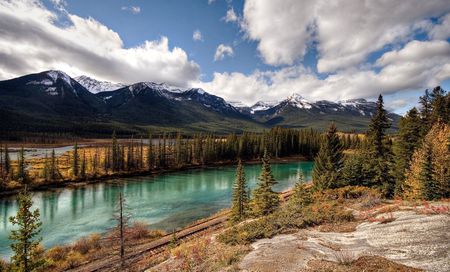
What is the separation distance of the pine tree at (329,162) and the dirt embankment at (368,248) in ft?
75.2

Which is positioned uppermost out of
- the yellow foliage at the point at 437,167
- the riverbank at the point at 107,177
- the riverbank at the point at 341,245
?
the yellow foliage at the point at 437,167

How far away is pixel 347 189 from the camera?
3512 cm

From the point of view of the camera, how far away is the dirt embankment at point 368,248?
12237 millimetres

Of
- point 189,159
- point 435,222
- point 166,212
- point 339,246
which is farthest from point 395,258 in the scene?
point 189,159

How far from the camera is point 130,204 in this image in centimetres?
6481

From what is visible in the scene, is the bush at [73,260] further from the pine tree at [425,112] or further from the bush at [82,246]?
the pine tree at [425,112]

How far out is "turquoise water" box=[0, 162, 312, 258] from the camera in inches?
1925

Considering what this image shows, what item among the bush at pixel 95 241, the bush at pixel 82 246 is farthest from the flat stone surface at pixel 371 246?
the bush at pixel 95 241

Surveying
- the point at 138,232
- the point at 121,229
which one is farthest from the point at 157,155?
the point at 121,229

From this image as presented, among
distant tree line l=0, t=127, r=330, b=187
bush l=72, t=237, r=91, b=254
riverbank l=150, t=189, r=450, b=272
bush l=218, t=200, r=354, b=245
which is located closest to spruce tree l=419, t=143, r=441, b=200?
riverbank l=150, t=189, r=450, b=272

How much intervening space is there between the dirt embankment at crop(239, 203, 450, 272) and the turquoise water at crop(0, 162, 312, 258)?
36.0 meters

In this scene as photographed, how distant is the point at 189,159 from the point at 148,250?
318ft

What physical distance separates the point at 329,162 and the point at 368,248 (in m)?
30.4

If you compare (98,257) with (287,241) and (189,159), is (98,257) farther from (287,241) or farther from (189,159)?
(189,159)
